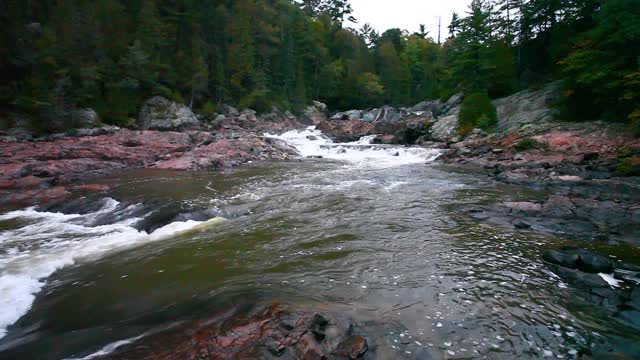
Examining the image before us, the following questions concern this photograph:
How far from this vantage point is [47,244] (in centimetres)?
805

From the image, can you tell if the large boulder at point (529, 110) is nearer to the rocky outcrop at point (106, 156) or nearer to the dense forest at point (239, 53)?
the dense forest at point (239, 53)

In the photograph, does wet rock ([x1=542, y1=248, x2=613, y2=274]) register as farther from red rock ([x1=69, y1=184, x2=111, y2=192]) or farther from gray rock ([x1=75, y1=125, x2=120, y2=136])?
gray rock ([x1=75, y1=125, x2=120, y2=136])

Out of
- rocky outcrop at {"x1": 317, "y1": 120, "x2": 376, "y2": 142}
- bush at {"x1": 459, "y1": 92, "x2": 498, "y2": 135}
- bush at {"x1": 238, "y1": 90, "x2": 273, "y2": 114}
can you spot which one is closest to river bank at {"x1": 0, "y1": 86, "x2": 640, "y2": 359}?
bush at {"x1": 459, "y1": 92, "x2": 498, "y2": 135}

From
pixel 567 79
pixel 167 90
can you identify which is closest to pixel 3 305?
pixel 567 79

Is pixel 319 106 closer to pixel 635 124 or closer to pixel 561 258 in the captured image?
pixel 635 124

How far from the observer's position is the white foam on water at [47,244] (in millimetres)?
5766

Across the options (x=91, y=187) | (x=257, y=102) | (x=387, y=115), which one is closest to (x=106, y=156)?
(x=91, y=187)

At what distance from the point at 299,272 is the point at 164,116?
2818 centimetres

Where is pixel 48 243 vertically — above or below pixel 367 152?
below

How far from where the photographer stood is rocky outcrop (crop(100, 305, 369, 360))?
3852mm

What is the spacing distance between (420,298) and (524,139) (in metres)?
18.3

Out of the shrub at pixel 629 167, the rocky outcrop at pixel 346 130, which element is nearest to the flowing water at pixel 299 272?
the shrub at pixel 629 167

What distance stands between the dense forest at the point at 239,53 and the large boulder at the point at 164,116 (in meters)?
1.17

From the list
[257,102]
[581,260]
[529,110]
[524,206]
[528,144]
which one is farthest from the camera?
[257,102]
